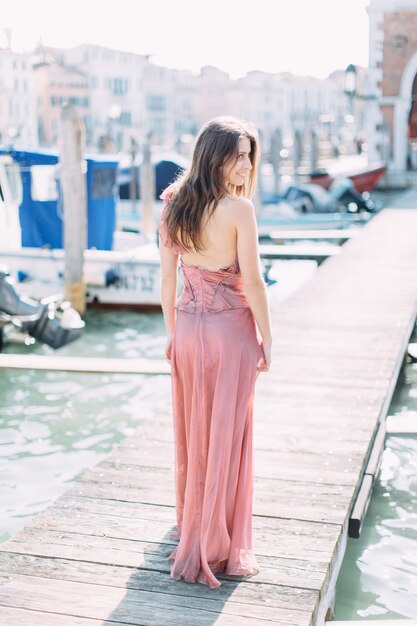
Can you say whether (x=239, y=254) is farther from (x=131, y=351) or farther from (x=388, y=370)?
(x=131, y=351)

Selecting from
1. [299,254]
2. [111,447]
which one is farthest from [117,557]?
[299,254]

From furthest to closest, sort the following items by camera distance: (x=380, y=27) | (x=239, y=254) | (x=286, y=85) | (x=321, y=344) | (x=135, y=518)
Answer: (x=286, y=85) < (x=380, y=27) < (x=321, y=344) < (x=135, y=518) < (x=239, y=254)

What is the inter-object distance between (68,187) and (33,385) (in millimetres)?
3057

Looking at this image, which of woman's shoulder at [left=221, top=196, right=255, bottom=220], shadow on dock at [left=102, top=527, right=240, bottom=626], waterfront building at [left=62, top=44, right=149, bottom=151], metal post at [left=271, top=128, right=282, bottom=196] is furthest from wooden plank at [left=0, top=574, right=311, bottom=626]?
waterfront building at [left=62, top=44, right=149, bottom=151]

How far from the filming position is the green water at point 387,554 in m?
4.23

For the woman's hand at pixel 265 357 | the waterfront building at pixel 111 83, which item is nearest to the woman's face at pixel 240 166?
the woman's hand at pixel 265 357

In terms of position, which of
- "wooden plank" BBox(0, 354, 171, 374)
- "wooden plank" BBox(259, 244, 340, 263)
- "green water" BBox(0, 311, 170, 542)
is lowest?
"green water" BBox(0, 311, 170, 542)

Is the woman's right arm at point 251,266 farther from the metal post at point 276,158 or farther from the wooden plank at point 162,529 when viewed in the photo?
the metal post at point 276,158

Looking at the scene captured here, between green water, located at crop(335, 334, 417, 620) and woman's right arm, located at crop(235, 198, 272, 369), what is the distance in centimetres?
174

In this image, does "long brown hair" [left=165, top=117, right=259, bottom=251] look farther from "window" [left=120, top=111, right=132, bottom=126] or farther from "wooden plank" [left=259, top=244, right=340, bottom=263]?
"window" [left=120, top=111, right=132, bottom=126]

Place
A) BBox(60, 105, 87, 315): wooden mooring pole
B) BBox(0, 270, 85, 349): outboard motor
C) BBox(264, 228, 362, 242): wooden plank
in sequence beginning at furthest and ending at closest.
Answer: BBox(264, 228, 362, 242): wooden plank → BBox(60, 105, 87, 315): wooden mooring pole → BBox(0, 270, 85, 349): outboard motor

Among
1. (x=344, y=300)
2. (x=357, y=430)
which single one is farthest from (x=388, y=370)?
(x=344, y=300)

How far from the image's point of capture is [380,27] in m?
23.8

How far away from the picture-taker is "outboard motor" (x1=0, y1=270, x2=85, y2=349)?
8.62 m
